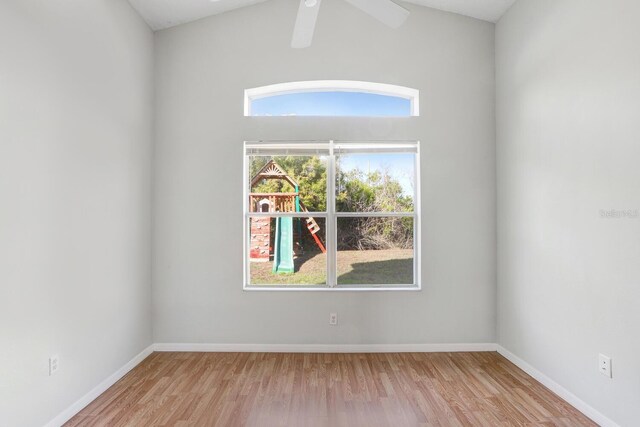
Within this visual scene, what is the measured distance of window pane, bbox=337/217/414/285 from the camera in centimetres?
402

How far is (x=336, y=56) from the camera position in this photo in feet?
12.8

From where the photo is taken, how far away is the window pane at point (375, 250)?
4023 millimetres

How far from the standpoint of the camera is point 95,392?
2.89 m

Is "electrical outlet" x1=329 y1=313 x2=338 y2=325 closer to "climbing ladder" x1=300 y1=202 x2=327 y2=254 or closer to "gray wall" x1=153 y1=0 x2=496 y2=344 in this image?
"gray wall" x1=153 y1=0 x2=496 y2=344

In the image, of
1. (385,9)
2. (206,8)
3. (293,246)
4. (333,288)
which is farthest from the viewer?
(293,246)

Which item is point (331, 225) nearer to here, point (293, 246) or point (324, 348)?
point (293, 246)

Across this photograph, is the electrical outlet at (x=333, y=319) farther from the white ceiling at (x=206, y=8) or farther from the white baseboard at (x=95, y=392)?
the white ceiling at (x=206, y=8)

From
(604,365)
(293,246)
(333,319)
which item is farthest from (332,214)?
(604,365)

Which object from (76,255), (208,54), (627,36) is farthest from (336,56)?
(76,255)

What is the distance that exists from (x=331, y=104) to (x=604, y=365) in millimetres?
3132

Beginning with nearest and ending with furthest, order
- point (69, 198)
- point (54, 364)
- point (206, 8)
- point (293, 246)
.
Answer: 1. point (54, 364)
2. point (69, 198)
3. point (206, 8)
4. point (293, 246)

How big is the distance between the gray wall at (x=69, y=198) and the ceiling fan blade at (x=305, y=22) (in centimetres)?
155

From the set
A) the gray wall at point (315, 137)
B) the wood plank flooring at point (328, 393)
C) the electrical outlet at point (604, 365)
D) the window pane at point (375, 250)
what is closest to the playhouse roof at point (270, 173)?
the gray wall at point (315, 137)

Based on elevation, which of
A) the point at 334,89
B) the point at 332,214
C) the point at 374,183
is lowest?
the point at 332,214
